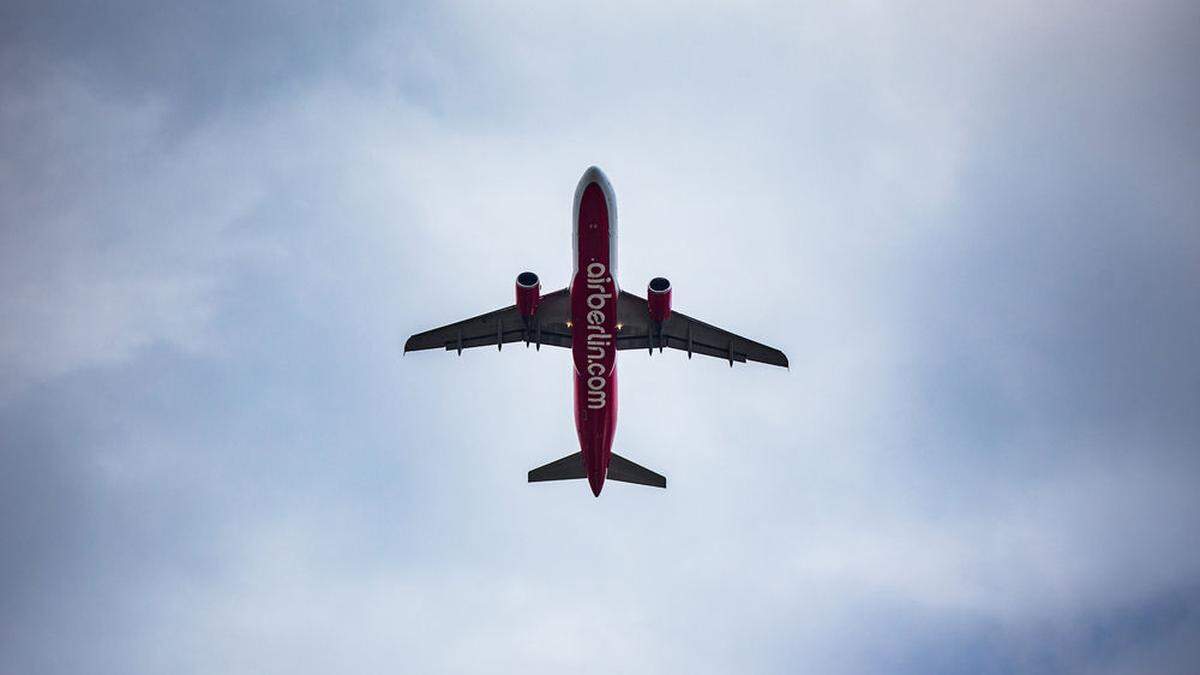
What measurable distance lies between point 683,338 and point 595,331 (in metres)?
8.31

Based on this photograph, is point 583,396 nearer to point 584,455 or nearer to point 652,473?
point 584,455

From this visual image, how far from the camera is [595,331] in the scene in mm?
42750

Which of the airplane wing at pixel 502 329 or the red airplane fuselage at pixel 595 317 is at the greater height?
the airplane wing at pixel 502 329

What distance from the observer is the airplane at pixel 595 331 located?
41.2 m

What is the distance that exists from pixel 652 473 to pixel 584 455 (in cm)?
683

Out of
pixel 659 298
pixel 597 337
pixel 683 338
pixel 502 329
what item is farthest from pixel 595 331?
pixel 683 338

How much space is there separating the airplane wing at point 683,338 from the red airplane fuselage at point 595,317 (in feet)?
18.3

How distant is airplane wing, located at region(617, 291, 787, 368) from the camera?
49156 mm

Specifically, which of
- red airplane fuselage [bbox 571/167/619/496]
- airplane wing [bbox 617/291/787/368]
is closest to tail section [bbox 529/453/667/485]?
red airplane fuselage [bbox 571/167/619/496]

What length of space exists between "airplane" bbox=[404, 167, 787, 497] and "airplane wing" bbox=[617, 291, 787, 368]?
0.05m

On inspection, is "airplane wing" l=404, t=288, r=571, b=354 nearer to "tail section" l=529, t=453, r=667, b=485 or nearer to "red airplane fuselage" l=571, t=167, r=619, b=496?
"red airplane fuselage" l=571, t=167, r=619, b=496

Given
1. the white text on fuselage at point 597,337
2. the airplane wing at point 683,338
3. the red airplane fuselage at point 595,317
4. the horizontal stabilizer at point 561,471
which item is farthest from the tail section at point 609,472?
the white text on fuselage at point 597,337

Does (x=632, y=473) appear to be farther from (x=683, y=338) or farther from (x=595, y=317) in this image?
(x=595, y=317)

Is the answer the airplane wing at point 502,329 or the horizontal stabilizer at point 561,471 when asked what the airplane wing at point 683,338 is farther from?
the horizontal stabilizer at point 561,471
